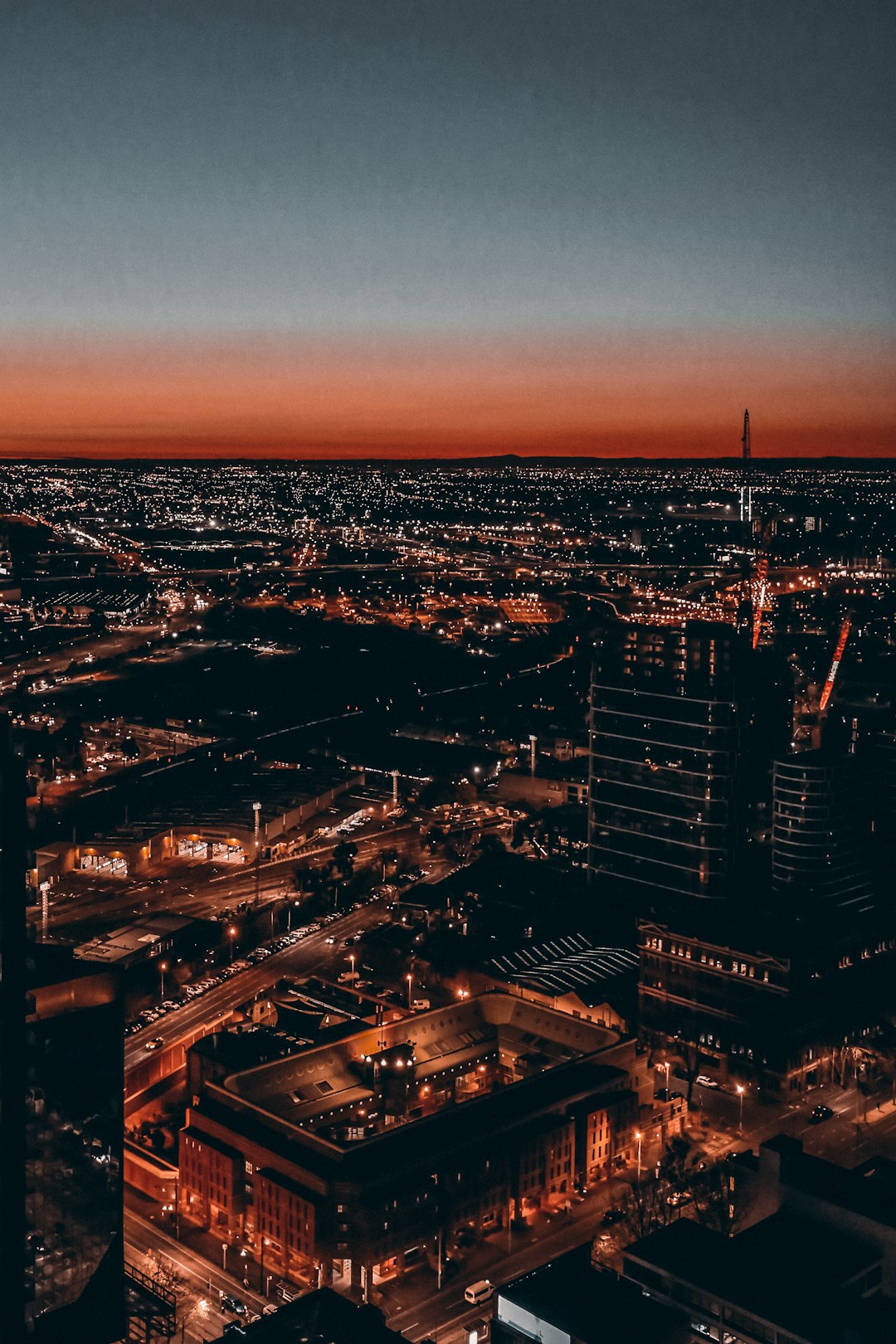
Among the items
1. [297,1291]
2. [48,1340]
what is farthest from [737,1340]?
[48,1340]

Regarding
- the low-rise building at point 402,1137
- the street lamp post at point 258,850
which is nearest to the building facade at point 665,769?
the street lamp post at point 258,850

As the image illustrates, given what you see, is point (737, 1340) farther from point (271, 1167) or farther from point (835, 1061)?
point (835, 1061)

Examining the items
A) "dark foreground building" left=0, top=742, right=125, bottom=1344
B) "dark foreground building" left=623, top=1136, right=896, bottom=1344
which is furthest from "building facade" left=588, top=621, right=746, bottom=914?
"dark foreground building" left=0, top=742, right=125, bottom=1344

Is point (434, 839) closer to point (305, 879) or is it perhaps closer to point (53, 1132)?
point (305, 879)

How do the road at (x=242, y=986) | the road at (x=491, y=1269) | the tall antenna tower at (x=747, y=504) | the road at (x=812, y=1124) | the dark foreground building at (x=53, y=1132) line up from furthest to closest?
the tall antenna tower at (x=747, y=504), the road at (x=242, y=986), the road at (x=812, y=1124), the road at (x=491, y=1269), the dark foreground building at (x=53, y=1132)

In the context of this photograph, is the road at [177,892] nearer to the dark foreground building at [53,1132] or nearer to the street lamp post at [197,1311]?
the street lamp post at [197,1311]

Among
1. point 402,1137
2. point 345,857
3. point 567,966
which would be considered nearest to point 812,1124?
point 567,966
